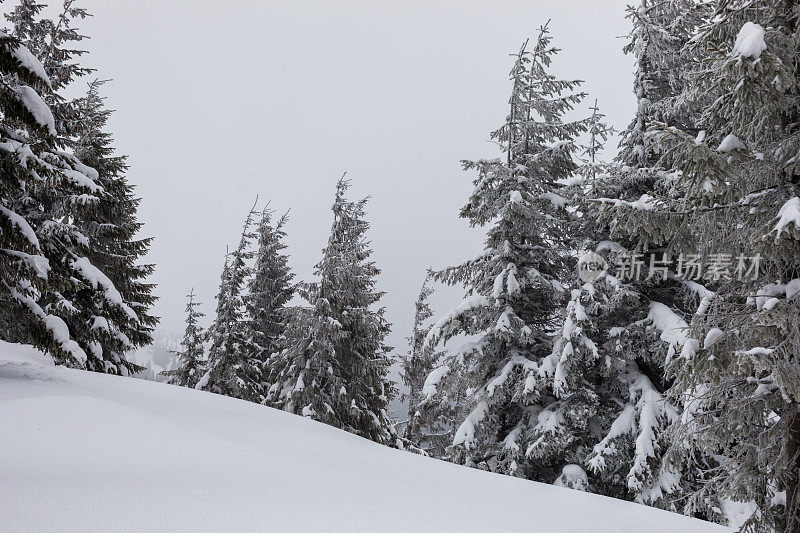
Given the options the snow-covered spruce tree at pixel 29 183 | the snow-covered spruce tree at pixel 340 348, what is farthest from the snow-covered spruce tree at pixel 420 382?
the snow-covered spruce tree at pixel 29 183

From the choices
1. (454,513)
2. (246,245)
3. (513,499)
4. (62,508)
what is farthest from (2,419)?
(246,245)

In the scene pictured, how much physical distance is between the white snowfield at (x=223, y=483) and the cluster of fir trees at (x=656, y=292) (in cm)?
178

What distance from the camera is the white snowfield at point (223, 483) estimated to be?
2957 millimetres

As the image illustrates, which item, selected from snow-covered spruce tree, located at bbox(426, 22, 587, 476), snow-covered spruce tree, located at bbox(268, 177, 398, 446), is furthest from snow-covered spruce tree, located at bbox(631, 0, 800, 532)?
snow-covered spruce tree, located at bbox(268, 177, 398, 446)

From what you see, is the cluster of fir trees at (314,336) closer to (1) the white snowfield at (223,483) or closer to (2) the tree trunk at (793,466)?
(1) the white snowfield at (223,483)

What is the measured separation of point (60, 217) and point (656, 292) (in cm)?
1646

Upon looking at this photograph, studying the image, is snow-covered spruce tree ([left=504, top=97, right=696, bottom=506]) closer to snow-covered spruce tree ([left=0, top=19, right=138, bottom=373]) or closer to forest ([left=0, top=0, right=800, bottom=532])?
forest ([left=0, top=0, right=800, bottom=532])

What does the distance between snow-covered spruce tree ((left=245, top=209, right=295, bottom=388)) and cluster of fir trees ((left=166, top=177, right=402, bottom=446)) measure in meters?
0.05

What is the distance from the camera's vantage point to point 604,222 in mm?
11398

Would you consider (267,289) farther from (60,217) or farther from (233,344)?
(60,217)

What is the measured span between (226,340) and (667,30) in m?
20.8

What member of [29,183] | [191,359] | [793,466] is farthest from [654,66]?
[191,359]

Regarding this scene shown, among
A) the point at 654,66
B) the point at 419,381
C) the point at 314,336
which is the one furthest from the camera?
the point at 419,381

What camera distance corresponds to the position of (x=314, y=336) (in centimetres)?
1702
